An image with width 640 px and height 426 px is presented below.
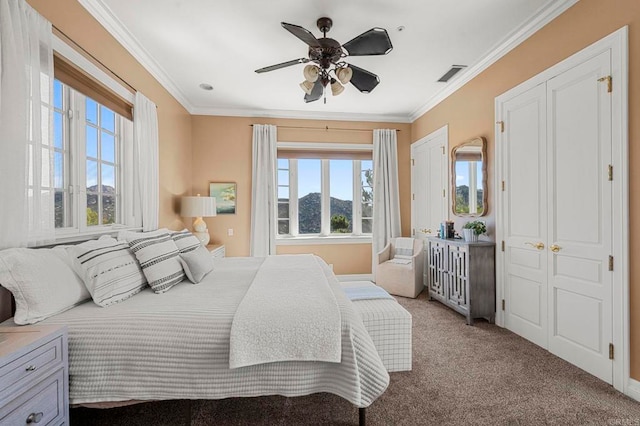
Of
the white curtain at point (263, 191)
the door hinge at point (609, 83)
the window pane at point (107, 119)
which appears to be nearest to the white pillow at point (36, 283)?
the window pane at point (107, 119)

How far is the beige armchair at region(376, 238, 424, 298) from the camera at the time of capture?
391 cm

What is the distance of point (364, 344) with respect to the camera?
147cm

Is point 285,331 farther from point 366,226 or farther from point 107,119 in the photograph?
point 366,226

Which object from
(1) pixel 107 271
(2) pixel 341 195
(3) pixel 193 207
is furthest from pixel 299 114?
(1) pixel 107 271

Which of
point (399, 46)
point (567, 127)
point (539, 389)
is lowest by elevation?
point (539, 389)

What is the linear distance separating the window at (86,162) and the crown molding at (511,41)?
377 centimetres

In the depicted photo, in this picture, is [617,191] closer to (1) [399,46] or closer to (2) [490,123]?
(2) [490,123]

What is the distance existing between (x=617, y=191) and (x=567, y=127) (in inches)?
24.9

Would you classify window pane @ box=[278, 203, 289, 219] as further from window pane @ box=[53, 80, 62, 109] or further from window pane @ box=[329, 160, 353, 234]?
window pane @ box=[53, 80, 62, 109]

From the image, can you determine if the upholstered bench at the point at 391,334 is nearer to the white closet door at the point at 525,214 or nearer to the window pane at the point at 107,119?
the white closet door at the point at 525,214

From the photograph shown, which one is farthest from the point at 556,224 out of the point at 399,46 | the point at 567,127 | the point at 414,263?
the point at 399,46

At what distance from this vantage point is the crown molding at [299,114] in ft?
14.7

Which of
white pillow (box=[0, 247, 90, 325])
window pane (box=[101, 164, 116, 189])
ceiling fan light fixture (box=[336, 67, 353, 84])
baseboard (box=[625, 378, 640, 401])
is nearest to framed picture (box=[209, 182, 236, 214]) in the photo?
window pane (box=[101, 164, 116, 189])

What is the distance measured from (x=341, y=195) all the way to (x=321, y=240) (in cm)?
88
